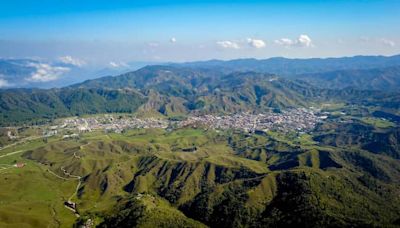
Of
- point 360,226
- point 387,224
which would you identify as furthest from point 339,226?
point 387,224

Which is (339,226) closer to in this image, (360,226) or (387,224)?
(360,226)
